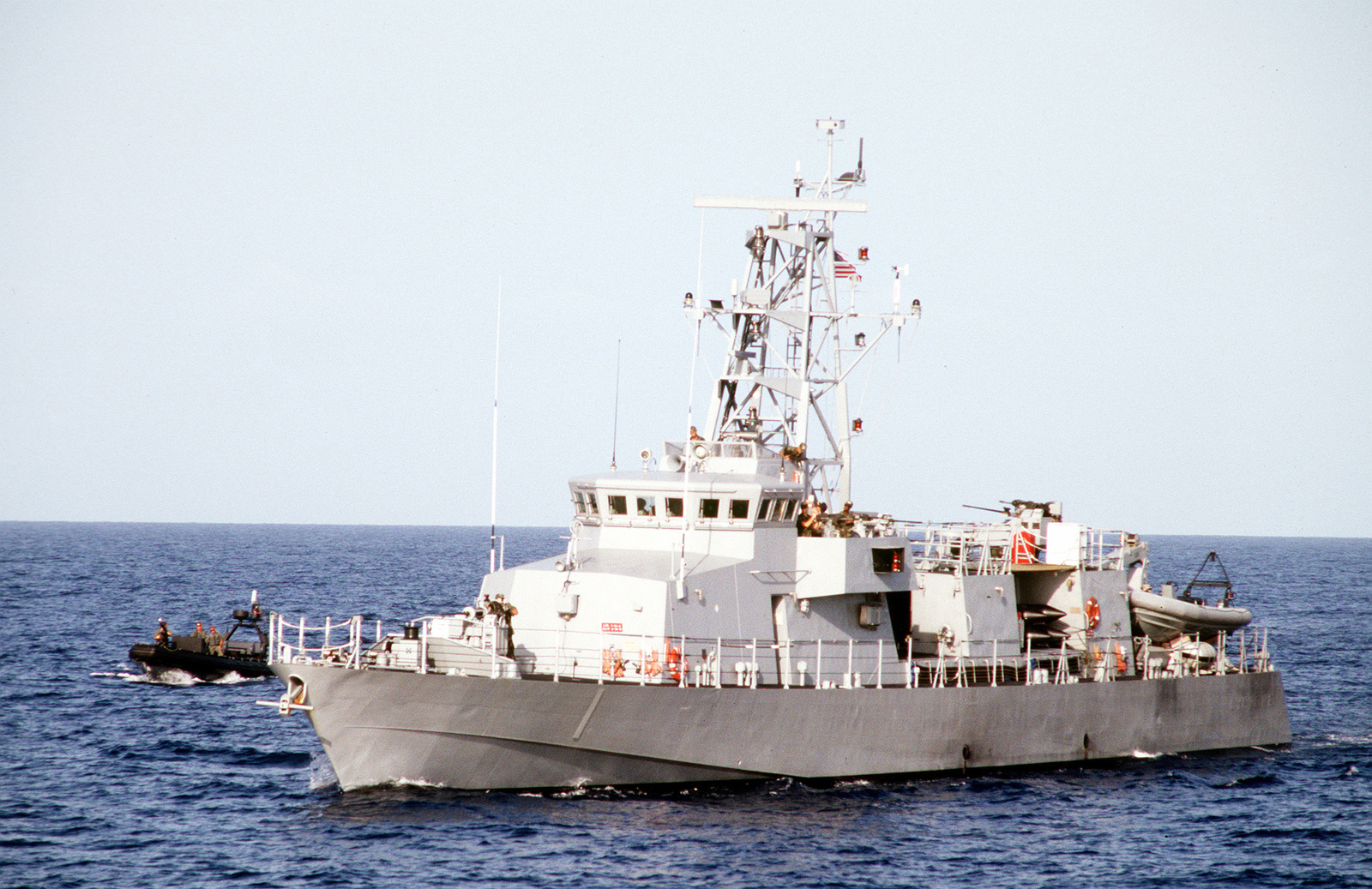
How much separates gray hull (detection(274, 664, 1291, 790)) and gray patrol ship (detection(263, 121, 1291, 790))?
0.04m

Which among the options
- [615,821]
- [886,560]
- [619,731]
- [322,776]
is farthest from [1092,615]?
[322,776]

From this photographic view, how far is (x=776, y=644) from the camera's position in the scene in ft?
72.9

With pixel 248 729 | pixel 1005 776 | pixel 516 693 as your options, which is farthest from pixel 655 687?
pixel 248 729

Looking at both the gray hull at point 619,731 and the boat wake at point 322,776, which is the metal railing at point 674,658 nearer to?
the gray hull at point 619,731

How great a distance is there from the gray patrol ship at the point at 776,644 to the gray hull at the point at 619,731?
1.5 inches

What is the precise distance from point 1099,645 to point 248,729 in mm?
18243

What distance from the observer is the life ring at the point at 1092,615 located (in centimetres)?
2808

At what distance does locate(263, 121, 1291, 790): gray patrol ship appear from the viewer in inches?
797

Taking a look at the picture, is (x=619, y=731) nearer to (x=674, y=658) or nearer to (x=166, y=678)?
(x=674, y=658)

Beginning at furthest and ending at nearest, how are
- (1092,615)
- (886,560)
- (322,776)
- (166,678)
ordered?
(166,678)
(1092,615)
(886,560)
(322,776)

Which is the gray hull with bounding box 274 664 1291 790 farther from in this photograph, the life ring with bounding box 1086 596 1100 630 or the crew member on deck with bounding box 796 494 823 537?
the life ring with bounding box 1086 596 1100 630

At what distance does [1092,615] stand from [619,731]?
488 inches

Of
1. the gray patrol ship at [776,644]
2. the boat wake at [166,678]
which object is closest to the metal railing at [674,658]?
the gray patrol ship at [776,644]

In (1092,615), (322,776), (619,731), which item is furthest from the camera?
(1092,615)
